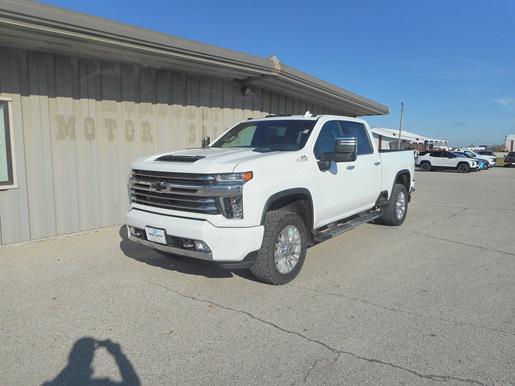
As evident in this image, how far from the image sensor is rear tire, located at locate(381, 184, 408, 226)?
777 cm

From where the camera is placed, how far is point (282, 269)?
4785 millimetres

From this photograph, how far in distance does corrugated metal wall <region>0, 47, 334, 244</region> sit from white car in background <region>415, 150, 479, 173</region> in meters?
25.2

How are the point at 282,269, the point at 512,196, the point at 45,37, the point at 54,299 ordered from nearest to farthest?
1. the point at 54,299
2. the point at 282,269
3. the point at 45,37
4. the point at 512,196

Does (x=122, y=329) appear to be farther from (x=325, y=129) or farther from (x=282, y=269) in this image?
(x=325, y=129)

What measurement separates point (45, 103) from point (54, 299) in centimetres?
362

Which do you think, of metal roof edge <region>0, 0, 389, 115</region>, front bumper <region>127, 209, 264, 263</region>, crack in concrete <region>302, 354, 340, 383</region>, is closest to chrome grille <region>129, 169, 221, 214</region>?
front bumper <region>127, 209, 264, 263</region>

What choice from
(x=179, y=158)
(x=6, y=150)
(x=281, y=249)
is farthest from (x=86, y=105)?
(x=281, y=249)

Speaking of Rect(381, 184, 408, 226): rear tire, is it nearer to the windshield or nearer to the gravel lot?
the gravel lot

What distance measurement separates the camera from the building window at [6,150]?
6254 millimetres

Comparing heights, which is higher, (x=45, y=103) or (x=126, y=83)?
(x=126, y=83)

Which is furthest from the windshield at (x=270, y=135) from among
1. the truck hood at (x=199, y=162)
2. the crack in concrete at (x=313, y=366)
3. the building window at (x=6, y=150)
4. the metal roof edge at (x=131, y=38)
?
the building window at (x=6, y=150)

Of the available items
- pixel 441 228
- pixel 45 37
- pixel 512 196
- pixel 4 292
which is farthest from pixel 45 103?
pixel 512 196

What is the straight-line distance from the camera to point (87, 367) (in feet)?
10.4

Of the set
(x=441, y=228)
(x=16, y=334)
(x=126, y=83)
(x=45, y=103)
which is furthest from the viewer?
(x=441, y=228)
